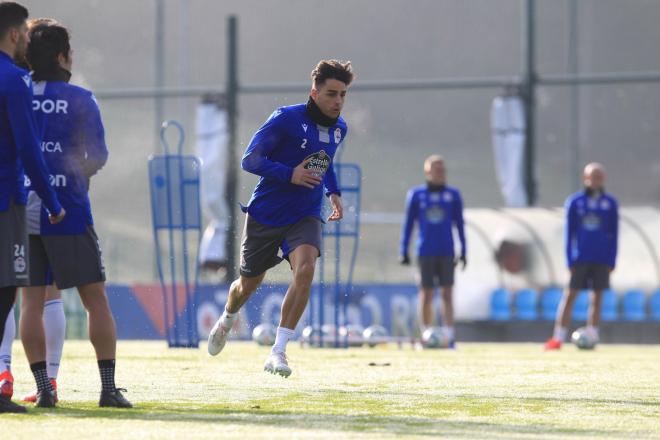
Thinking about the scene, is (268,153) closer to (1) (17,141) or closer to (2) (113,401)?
(2) (113,401)

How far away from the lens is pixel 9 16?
759 cm

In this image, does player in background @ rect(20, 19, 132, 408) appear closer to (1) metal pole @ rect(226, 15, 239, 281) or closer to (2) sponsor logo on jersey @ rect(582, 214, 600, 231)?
(2) sponsor logo on jersey @ rect(582, 214, 600, 231)

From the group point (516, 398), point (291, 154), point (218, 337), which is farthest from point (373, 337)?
point (516, 398)

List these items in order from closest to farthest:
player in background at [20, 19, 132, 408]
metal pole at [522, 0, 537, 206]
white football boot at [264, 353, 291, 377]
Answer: player in background at [20, 19, 132, 408] < white football boot at [264, 353, 291, 377] < metal pole at [522, 0, 537, 206]

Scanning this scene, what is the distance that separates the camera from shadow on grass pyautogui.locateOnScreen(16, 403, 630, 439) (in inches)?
279

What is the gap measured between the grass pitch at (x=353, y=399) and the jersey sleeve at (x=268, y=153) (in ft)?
4.18

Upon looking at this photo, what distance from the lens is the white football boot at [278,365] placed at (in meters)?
9.34

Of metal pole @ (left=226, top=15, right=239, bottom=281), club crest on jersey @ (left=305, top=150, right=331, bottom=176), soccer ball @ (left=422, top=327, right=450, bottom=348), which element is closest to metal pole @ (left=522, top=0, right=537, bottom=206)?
metal pole @ (left=226, top=15, right=239, bottom=281)

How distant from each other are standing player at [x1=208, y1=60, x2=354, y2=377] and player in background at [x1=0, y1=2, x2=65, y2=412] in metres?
2.19

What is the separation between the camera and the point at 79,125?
26.7 feet

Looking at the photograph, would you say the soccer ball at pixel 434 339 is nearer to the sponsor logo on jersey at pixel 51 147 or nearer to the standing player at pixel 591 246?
the standing player at pixel 591 246

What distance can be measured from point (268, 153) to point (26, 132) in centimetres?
247

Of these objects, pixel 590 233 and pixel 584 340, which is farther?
pixel 590 233

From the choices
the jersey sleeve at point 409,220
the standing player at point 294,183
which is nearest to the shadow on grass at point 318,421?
the standing player at point 294,183
